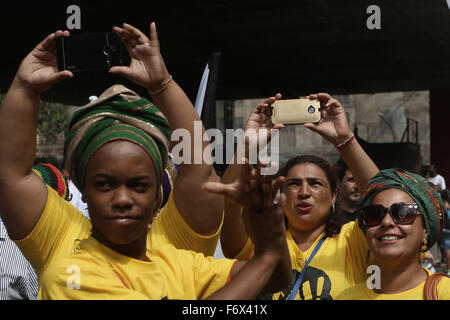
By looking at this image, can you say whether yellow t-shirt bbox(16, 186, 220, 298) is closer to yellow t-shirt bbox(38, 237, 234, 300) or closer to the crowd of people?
the crowd of people

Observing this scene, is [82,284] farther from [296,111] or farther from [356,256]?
[356,256]

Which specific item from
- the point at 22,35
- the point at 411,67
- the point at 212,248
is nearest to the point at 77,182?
the point at 212,248

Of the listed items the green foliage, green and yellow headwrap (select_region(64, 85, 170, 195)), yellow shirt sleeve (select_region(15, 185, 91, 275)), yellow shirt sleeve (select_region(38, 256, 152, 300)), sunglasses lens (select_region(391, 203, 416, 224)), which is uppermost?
the green foliage

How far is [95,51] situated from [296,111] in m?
0.80

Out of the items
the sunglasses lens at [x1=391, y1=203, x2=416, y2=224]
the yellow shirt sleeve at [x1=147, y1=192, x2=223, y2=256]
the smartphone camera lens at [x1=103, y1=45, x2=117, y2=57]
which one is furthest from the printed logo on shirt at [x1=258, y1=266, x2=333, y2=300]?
the smartphone camera lens at [x1=103, y1=45, x2=117, y2=57]

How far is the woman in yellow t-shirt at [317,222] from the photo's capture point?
2439 mm

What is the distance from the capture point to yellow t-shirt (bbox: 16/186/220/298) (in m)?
1.97

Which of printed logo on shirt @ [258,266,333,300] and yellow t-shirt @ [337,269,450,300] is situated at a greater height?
printed logo on shirt @ [258,266,333,300]

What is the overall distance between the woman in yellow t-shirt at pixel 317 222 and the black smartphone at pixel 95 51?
53 cm

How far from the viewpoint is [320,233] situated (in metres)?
3.09

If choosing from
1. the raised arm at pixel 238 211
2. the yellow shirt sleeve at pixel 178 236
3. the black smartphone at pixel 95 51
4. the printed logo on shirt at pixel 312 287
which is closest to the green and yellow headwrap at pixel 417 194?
the printed logo on shirt at pixel 312 287

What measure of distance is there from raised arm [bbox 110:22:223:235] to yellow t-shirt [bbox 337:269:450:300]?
0.68 meters

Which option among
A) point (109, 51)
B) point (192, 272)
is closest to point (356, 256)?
point (192, 272)

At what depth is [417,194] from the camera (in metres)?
2.44
